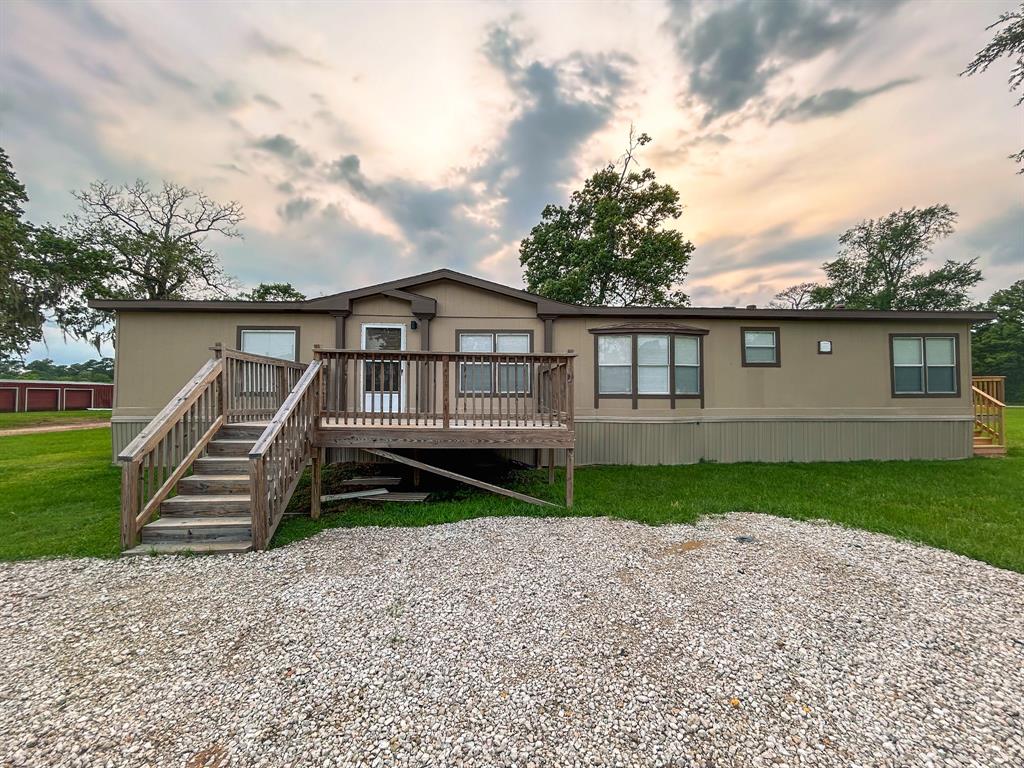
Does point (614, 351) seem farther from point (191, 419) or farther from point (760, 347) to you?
point (191, 419)

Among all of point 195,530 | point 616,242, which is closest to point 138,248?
point 195,530

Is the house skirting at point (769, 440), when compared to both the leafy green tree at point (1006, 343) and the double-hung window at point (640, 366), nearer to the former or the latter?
the double-hung window at point (640, 366)

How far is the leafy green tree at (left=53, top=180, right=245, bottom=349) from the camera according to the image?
19.4 metres

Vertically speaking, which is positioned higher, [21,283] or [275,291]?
[275,291]

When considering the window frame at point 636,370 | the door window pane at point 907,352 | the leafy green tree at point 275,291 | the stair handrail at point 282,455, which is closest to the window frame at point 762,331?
the window frame at point 636,370

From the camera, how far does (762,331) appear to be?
8625mm

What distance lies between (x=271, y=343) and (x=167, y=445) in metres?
4.06

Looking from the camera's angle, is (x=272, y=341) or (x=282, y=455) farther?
(x=272, y=341)

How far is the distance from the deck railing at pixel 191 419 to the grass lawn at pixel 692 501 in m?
0.55

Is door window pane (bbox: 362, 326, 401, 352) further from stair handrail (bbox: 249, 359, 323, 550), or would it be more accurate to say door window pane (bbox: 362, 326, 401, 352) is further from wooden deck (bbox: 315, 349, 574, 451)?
stair handrail (bbox: 249, 359, 323, 550)

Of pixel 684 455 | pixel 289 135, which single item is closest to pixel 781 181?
pixel 684 455

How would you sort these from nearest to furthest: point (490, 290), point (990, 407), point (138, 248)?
1. point (490, 290)
2. point (990, 407)
3. point (138, 248)

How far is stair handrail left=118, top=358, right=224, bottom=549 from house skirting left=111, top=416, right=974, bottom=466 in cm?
509

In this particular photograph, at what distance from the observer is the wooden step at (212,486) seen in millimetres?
4355
